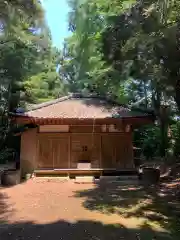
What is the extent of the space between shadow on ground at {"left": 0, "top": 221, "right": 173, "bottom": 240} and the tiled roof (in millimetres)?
6401

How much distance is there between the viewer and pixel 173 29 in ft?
21.4

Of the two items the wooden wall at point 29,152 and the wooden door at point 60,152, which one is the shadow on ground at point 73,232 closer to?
the wooden door at point 60,152

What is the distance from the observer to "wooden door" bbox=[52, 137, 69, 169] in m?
12.3

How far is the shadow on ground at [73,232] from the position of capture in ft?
16.6

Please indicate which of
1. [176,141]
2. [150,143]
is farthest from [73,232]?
[150,143]

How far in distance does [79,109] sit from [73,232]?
809cm

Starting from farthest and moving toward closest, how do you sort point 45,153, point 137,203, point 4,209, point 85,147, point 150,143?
point 150,143
point 85,147
point 45,153
point 137,203
point 4,209

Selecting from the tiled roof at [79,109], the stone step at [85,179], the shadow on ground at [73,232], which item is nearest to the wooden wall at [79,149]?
the tiled roof at [79,109]

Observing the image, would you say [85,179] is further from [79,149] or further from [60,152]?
[60,152]

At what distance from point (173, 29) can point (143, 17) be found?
920 millimetres

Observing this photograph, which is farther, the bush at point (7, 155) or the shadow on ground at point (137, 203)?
the bush at point (7, 155)

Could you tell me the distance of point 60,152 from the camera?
40.7 ft

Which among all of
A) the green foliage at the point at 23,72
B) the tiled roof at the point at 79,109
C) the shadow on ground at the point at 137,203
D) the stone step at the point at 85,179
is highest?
the green foliage at the point at 23,72

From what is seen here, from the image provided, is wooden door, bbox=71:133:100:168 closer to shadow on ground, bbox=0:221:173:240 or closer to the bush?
shadow on ground, bbox=0:221:173:240
